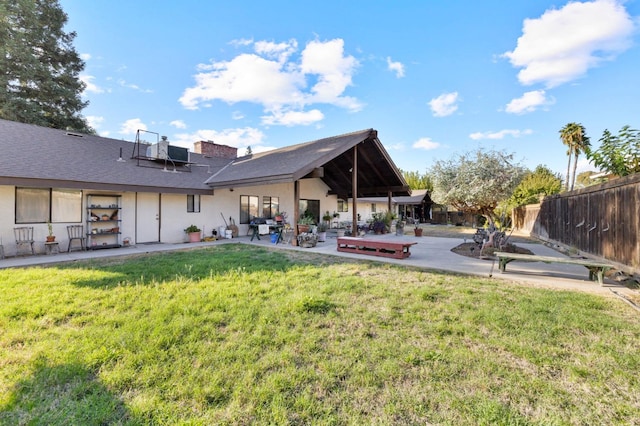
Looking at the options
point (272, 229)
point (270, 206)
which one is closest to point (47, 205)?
point (272, 229)

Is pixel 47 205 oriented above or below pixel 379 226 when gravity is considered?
above

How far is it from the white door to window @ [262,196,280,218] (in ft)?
16.0

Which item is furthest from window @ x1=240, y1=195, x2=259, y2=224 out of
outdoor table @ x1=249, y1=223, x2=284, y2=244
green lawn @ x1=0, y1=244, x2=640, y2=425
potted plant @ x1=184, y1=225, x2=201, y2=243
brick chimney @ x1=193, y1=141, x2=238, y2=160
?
green lawn @ x1=0, y1=244, x2=640, y2=425

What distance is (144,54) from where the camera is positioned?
13141mm

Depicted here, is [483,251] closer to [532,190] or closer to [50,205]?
[50,205]

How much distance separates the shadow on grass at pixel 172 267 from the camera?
17.6 feet

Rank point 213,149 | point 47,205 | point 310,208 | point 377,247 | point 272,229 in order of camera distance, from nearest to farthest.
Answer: point 377,247, point 47,205, point 272,229, point 213,149, point 310,208

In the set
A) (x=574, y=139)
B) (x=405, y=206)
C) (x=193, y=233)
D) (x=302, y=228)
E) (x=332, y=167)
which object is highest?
(x=574, y=139)

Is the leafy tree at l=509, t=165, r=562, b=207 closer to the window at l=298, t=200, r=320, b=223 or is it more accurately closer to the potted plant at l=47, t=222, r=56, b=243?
the window at l=298, t=200, r=320, b=223

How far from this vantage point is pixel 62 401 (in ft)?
7.27

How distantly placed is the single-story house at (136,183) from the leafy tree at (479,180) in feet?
17.3

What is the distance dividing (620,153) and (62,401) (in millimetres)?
9734

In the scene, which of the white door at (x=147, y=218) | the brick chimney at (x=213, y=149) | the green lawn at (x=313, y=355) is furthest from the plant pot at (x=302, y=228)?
the brick chimney at (x=213, y=149)

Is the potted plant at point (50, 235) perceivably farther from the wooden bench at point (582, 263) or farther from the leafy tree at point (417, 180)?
the leafy tree at point (417, 180)
